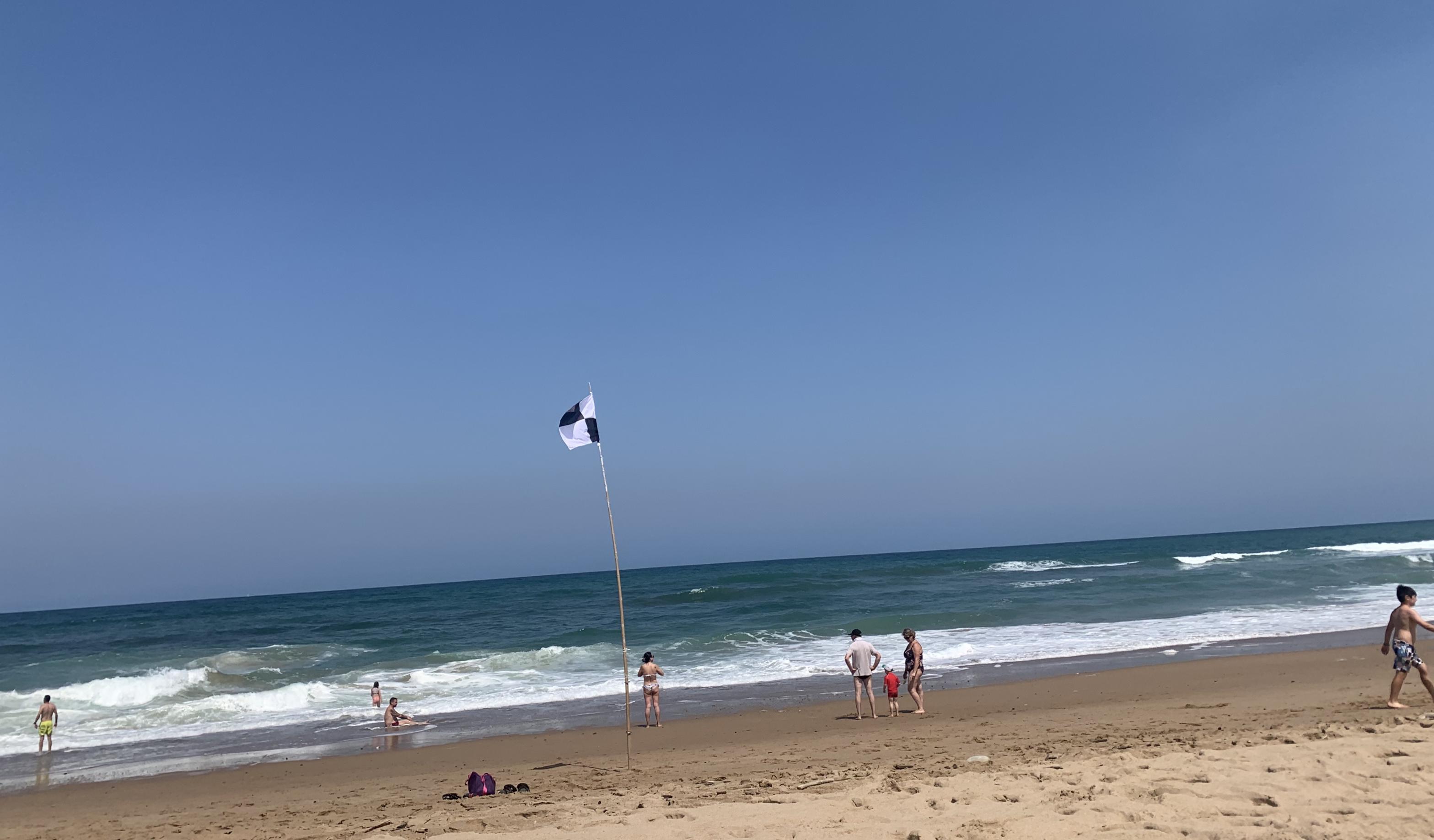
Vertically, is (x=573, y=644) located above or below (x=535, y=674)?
below

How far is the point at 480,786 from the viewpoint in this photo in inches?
370

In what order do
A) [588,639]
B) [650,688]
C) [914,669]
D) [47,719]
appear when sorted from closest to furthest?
[650,688], [914,669], [47,719], [588,639]

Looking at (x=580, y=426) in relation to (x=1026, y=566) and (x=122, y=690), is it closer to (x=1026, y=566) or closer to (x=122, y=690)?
(x=122, y=690)

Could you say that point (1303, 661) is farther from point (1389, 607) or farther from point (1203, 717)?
point (1389, 607)

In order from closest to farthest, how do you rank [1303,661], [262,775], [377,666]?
[262,775], [1303,661], [377,666]

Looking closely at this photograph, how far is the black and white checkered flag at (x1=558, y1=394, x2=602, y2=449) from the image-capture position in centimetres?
1096

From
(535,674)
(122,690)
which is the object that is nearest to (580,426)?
(535,674)

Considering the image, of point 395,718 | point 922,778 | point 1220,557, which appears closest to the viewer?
point 922,778

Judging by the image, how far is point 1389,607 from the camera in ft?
83.5

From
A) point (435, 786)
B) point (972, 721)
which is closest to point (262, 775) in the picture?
point (435, 786)

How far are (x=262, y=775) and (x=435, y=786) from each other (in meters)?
3.41

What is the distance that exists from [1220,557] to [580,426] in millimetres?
64667

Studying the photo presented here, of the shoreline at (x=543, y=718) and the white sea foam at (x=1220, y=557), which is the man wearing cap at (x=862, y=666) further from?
the white sea foam at (x=1220, y=557)

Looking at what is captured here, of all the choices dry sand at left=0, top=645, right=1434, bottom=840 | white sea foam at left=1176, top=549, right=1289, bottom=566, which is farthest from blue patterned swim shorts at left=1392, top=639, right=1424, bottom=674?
white sea foam at left=1176, top=549, right=1289, bottom=566
